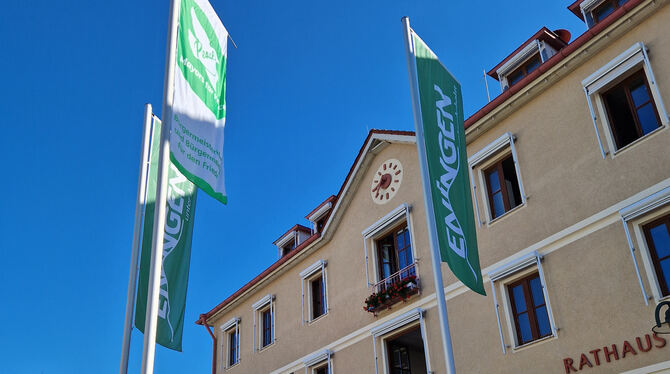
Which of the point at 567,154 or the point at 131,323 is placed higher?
the point at 567,154

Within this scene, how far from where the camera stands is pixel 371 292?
1922 centimetres

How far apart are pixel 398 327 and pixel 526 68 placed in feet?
25.0

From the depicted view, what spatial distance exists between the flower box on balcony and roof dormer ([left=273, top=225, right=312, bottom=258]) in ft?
24.5

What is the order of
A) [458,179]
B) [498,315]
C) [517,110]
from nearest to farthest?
[458,179] → [498,315] → [517,110]

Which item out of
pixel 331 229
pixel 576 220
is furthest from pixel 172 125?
pixel 331 229

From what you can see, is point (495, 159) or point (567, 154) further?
point (495, 159)

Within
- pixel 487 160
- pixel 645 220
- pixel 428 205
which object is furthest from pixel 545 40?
pixel 428 205

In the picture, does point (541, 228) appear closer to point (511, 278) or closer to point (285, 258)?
point (511, 278)

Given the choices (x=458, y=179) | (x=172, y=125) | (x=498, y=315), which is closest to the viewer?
(x=172, y=125)

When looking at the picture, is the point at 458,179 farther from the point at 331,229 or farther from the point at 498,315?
the point at 331,229

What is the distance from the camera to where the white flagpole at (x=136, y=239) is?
472 inches

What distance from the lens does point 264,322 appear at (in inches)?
982

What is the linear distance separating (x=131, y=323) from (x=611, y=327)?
8837 mm

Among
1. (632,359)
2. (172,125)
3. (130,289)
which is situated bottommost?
(632,359)
